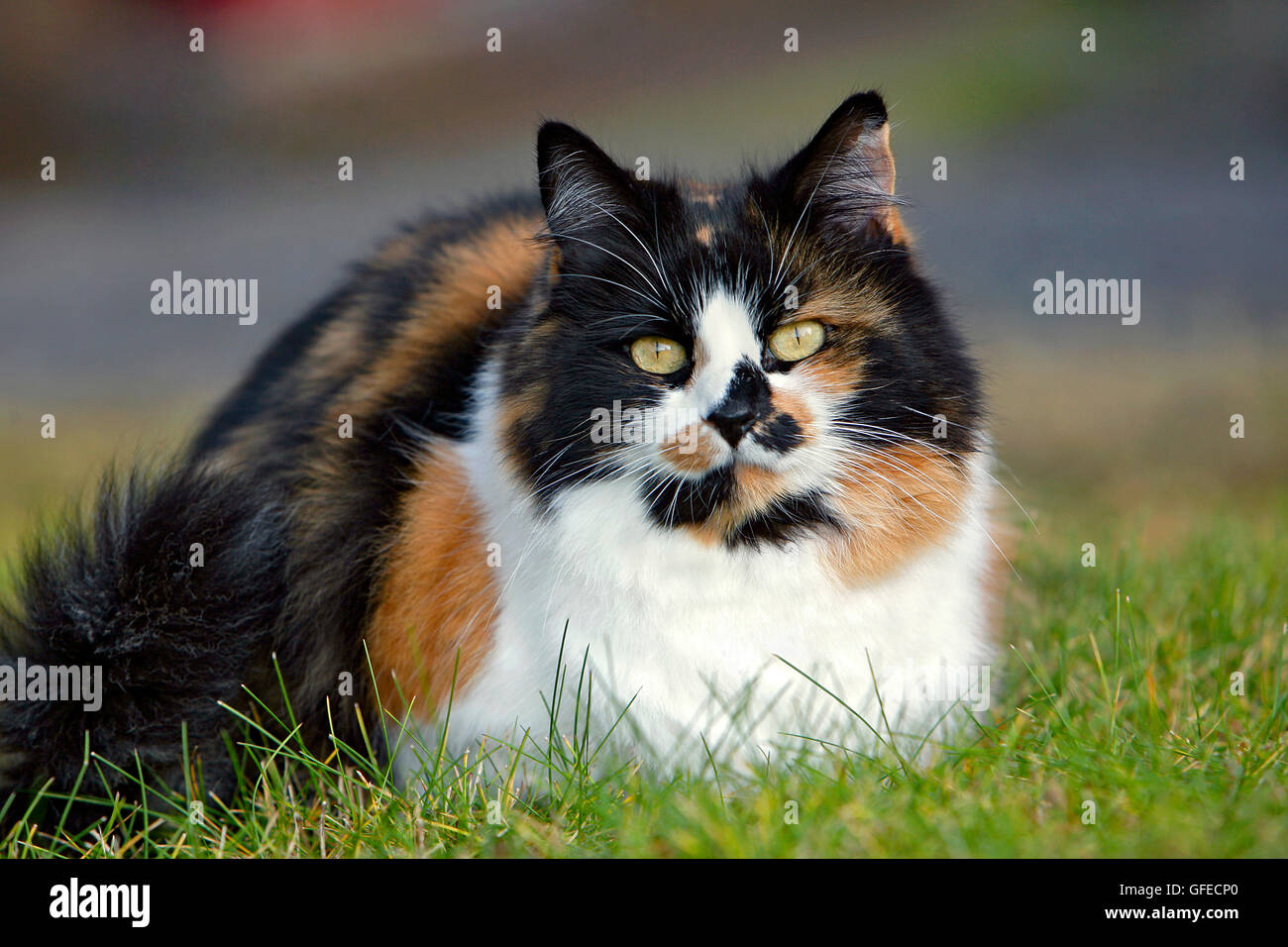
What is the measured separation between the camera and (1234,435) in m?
4.95

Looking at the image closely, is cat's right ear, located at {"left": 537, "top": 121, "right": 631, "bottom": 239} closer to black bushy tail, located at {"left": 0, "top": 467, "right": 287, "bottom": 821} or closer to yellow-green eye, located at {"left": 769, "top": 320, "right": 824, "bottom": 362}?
yellow-green eye, located at {"left": 769, "top": 320, "right": 824, "bottom": 362}

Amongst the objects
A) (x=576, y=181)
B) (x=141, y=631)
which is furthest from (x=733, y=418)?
(x=141, y=631)

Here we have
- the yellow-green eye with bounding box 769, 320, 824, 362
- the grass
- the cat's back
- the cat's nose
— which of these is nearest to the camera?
the grass

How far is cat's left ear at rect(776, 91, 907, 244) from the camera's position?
6.73 ft

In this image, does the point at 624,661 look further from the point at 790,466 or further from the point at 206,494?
the point at 206,494

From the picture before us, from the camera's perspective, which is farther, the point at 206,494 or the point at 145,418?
the point at 145,418

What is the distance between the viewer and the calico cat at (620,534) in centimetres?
201

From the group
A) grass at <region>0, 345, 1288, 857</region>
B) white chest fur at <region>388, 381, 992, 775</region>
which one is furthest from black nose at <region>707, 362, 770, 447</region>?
grass at <region>0, 345, 1288, 857</region>

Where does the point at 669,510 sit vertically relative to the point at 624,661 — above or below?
above

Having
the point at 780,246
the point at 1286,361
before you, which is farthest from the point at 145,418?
the point at 1286,361

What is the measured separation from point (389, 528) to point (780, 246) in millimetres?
1014

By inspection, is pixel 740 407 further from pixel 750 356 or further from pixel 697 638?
pixel 697 638

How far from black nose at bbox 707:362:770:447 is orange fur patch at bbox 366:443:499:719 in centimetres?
63
